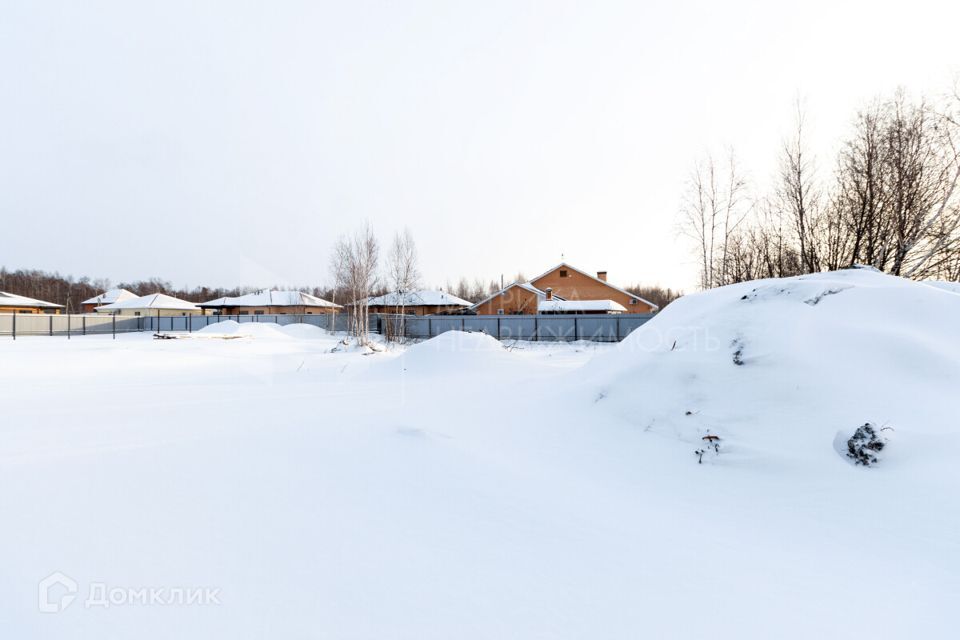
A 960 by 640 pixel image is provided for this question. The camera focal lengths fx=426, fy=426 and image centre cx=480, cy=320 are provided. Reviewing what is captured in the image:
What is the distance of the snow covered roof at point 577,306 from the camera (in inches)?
1177

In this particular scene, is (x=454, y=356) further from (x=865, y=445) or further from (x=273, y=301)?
(x=273, y=301)

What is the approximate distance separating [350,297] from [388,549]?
25.4m

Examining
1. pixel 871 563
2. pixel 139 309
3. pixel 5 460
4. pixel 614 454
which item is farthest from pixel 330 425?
pixel 139 309

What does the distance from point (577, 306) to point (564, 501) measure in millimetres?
28213

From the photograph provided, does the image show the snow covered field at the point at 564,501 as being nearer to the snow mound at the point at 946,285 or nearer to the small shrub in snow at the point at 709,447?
the small shrub in snow at the point at 709,447

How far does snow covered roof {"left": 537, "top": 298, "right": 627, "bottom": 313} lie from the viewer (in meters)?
29.9

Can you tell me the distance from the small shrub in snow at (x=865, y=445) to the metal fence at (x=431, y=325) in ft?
62.4

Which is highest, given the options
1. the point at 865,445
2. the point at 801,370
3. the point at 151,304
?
the point at 151,304

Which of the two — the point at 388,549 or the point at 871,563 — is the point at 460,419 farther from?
the point at 871,563

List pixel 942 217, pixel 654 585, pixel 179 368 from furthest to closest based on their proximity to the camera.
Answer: pixel 179 368 < pixel 942 217 < pixel 654 585

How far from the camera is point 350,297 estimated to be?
26.4 m

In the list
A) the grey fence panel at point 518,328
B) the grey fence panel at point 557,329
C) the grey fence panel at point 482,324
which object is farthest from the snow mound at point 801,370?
the grey fence panel at point 482,324

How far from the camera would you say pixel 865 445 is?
2795 millimetres

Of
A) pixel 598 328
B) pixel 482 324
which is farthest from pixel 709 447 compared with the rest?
pixel 482 324
